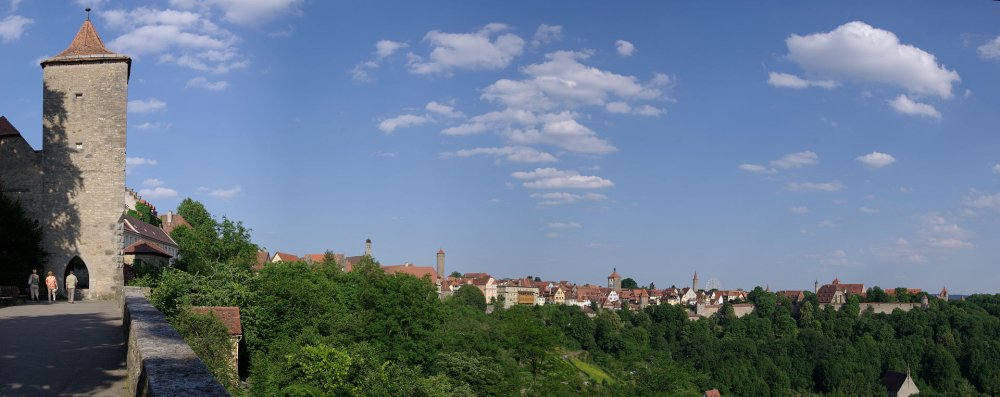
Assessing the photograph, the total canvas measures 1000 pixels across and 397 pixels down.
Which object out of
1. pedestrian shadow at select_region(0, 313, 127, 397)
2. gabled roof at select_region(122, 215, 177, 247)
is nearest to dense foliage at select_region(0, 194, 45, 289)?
pedestrian shadow at select_region(0, 313, 127, 397)

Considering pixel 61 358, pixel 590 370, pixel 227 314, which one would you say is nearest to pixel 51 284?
pixel 227 314

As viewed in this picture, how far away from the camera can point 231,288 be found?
86.5ft

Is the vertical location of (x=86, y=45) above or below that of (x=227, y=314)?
above

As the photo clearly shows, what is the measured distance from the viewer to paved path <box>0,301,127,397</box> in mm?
9461

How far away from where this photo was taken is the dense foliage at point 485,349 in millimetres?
27969

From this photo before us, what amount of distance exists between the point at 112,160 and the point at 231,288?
571cm

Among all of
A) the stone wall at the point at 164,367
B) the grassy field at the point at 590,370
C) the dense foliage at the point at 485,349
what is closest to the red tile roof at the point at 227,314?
the dense foliage at the point at 485,349

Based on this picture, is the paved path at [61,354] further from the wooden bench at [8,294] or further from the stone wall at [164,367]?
the wooden bench at [8,294]

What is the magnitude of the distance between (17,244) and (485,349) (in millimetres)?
31072

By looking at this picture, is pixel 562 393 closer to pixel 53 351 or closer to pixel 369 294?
pixel 369 294

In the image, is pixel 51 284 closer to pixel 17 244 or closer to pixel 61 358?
pixel 17 244

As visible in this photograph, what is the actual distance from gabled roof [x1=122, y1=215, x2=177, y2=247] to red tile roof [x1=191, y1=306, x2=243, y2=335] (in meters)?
21.7

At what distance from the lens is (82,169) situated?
2531 centimetres

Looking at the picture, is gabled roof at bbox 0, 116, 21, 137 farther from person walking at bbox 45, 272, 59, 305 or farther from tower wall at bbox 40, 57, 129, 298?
person walking at bbox 45, 272, 59, 305
